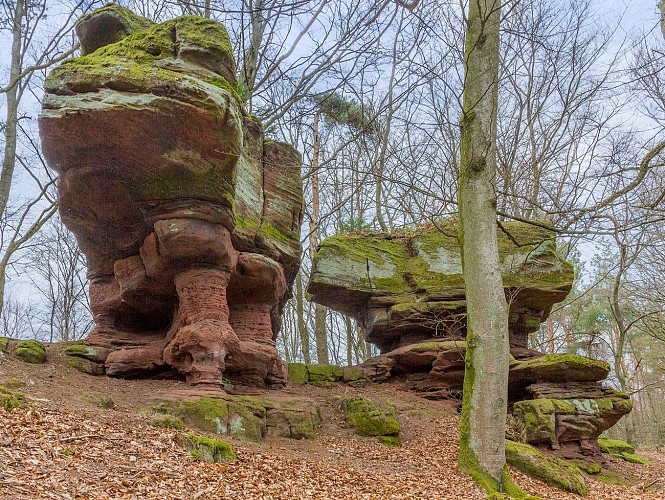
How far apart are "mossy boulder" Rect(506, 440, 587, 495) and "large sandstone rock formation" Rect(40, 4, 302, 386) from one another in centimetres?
494

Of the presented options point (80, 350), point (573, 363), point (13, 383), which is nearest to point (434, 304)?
point (573, 363)

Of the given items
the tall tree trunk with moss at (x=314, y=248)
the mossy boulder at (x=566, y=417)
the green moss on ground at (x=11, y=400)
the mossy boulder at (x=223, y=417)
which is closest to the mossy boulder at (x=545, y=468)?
the mossy boulder at (x=566, y=417)

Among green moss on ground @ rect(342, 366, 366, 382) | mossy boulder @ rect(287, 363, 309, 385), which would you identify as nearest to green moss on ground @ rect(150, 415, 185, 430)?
mossy boulder @ rect(287, 363, 309, 385)

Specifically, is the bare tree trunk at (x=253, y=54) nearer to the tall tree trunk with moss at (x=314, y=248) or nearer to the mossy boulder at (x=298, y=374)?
the tall tree trunk with moss at (x=314, y=248)

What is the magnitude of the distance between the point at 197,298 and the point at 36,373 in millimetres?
2875

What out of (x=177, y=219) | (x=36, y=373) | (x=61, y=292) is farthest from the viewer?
Answer: (x=61, y=292)

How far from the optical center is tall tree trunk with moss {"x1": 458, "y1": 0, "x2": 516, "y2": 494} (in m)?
7.05

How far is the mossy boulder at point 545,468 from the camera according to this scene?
844 cm

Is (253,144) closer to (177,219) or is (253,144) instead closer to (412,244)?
(177,219)

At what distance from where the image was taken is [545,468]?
865 centimetres

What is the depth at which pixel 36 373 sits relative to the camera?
8164mm

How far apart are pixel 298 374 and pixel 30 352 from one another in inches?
239

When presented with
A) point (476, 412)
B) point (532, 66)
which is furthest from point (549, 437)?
point (532, 66)

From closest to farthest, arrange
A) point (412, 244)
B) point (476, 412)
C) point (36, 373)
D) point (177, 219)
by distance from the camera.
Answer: point (476, 412) → point (36, 373) → point (177, 219) → point (412, 244)
